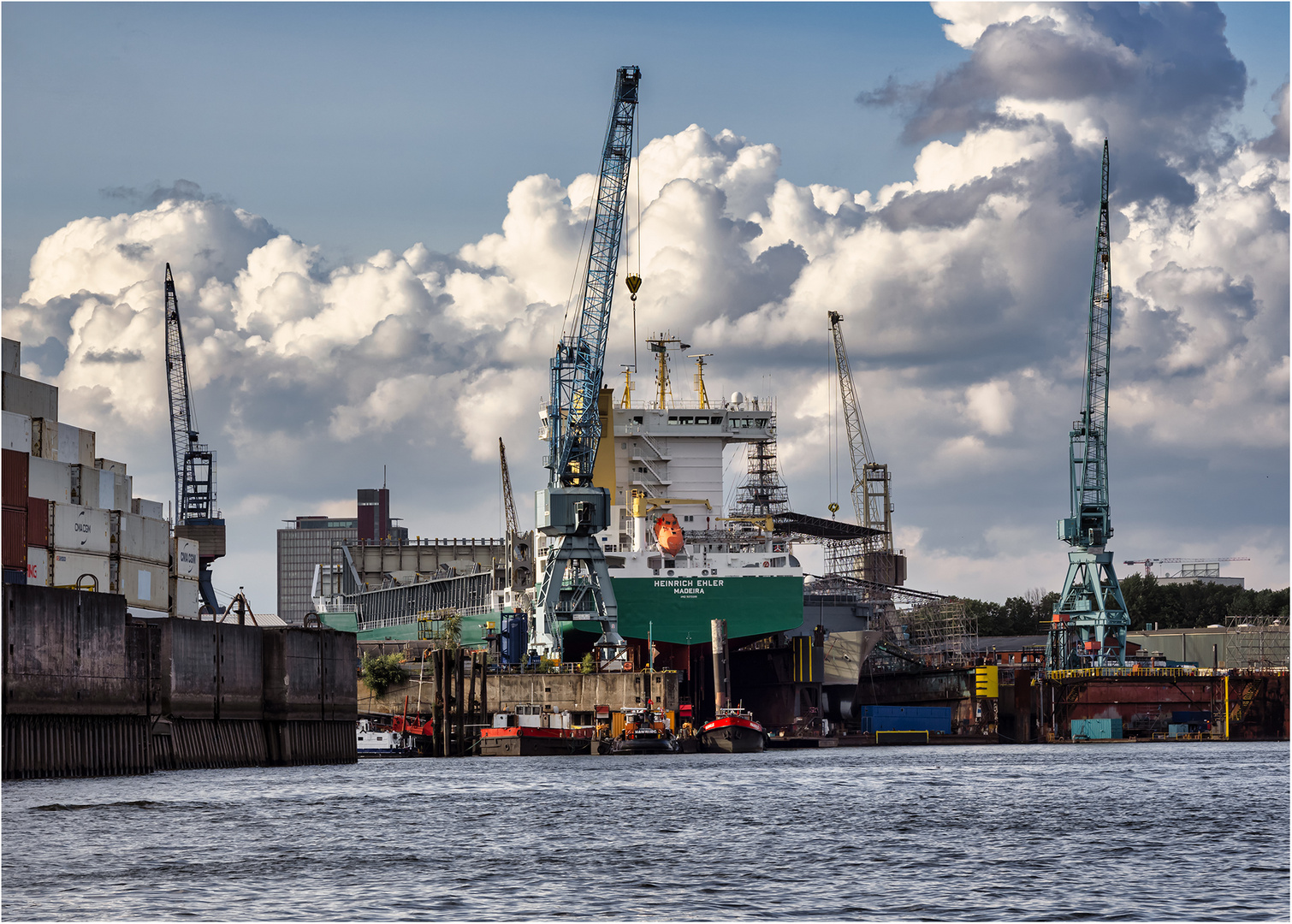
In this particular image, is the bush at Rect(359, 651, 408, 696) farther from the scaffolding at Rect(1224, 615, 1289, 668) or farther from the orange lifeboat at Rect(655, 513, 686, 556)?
the scaffolding at Rect(1224, 615, 1289, 668)

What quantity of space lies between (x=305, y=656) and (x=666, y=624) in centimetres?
5491

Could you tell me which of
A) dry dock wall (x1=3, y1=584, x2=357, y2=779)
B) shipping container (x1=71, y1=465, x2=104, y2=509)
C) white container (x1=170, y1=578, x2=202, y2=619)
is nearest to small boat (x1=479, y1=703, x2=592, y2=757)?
dry dock wall (x1=3, y1=584, x2=357, y2=779)

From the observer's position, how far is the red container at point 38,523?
74312mm

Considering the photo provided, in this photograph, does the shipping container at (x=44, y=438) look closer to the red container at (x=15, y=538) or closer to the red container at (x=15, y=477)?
the red container at (x=15, y=477)

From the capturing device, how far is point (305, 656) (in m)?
77.6

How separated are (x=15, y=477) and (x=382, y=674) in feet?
181

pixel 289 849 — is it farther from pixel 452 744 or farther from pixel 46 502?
pixel 452 744

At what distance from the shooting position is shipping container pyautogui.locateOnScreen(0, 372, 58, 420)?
74.5 meters

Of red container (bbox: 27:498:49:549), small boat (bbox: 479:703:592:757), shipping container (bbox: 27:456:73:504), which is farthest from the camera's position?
small boat (bbox: 479:703:592:757)

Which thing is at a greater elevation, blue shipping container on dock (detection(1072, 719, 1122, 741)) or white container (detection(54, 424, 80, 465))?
white container (detection(54, 424, 80, 465))

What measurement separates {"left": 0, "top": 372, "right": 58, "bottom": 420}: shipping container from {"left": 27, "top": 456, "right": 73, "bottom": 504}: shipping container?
2188mm

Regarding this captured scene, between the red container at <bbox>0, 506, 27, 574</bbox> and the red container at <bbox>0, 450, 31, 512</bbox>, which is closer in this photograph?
the red container at <bbox>0, 506, 27, 574</bbox>

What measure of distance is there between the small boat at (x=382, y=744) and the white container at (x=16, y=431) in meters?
35.0

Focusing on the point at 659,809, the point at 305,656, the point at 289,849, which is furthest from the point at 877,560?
the point at 289,849
